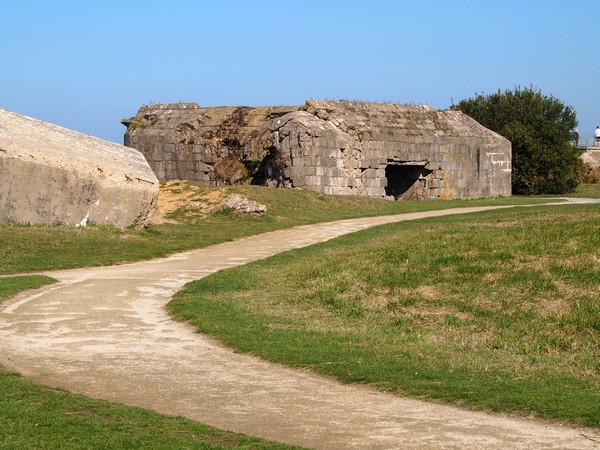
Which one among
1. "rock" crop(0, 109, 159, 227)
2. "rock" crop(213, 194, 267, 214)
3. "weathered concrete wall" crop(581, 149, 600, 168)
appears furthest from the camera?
"weathered concrete wall" crop(581, 149, 600, 168)

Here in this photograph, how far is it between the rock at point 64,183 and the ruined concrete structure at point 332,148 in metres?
9.40

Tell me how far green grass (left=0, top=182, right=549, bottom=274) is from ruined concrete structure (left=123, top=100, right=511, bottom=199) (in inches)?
77.8

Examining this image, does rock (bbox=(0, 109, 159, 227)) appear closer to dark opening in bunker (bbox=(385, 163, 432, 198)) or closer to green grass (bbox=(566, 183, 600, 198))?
dark opening in bunker (bbox=(385, 163, 432, 198))

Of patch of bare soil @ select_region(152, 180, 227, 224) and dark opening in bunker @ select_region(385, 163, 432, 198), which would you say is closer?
patch of bare soil @ select_region(152, 180, 227, 224)

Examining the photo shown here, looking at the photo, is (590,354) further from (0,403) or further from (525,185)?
(525,185)

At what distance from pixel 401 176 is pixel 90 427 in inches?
1110

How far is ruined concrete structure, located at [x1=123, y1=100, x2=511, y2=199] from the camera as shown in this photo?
99.5 feet

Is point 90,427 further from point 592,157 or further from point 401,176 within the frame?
point 592,157

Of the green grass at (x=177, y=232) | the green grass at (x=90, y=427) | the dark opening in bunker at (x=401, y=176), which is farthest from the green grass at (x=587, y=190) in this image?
the green grass at (x=90, y=427)

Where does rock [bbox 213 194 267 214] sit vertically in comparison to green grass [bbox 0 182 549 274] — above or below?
above

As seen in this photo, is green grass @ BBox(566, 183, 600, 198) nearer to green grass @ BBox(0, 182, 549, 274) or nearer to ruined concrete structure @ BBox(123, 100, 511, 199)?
ruined concrete structure @ BBox(123, 100, 511, 199)

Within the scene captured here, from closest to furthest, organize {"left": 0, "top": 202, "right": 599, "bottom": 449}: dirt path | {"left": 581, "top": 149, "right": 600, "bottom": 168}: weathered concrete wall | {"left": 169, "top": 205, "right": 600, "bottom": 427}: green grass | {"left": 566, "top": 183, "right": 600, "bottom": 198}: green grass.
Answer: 1. {"left": 0, "top": 202, "right": 599, "bottom": 449}: dirt path
2. {"left": 169, "top": 205, "right": 600, "bottom": 427}: green grass
3. {"left": 566, "top": 183, "right": 600, "bottom": 198}: green grass
4. {"left": 581, "top": 149, "right": 600, "bottom": 168}: weathered concrete wall

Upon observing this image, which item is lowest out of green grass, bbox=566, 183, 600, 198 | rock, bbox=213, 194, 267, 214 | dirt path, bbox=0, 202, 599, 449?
dirt path, bbox=0, 202, 599, 449

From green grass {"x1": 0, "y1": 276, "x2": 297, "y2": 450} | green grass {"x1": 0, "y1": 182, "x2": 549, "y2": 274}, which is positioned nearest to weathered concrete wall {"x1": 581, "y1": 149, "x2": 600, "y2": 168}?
green grass {"x1": 0, "y1": 182, "x2": 549, "y2": 274}
